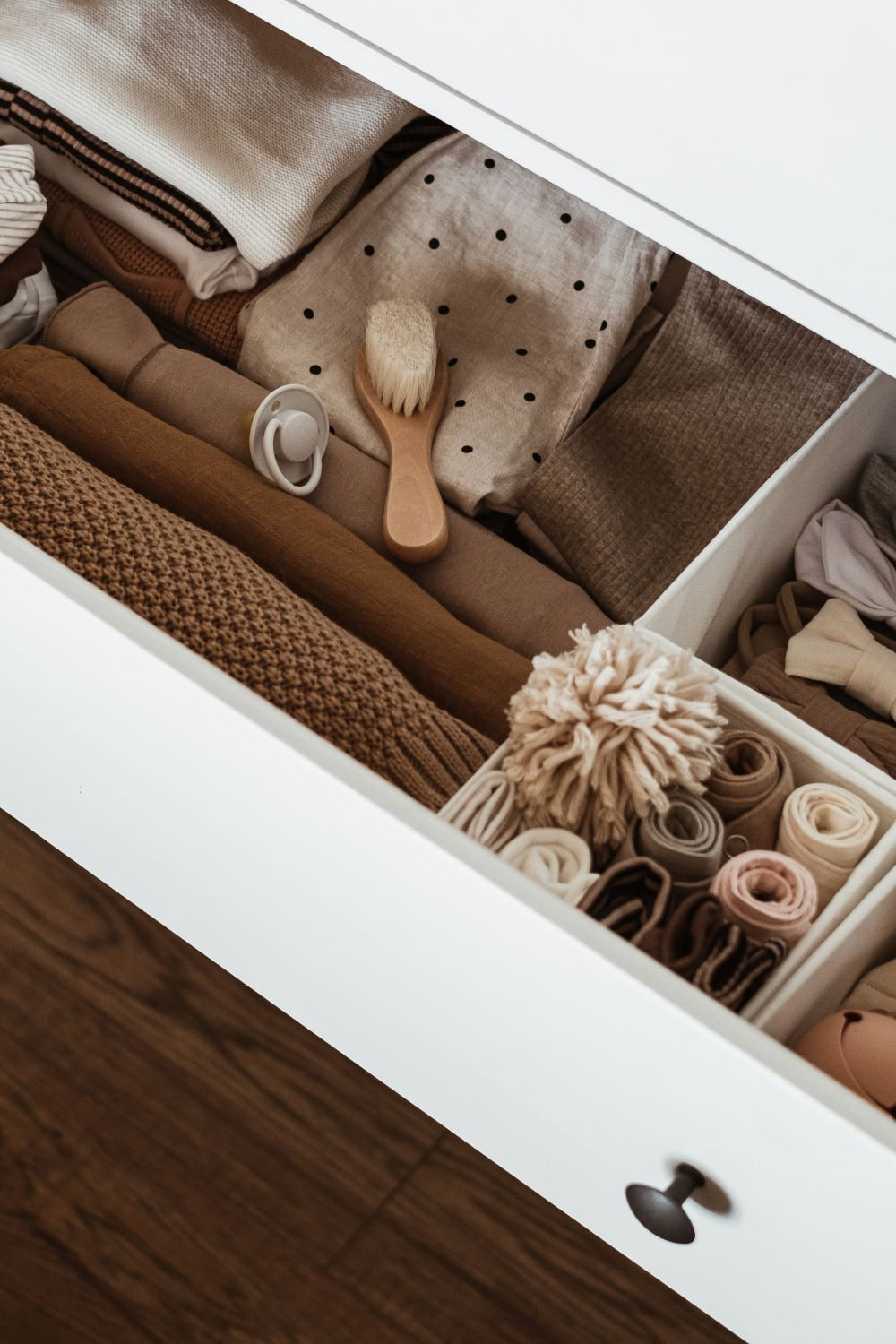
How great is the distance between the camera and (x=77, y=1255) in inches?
32.8

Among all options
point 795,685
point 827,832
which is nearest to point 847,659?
point 795,685

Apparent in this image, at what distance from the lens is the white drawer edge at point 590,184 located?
1.62ft

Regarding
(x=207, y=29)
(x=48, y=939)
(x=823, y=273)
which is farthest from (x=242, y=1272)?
(x=207, y=29)

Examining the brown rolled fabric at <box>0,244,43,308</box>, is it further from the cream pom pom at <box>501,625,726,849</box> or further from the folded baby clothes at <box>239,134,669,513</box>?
the cream pom pom at <box>501,625,726,849</box>

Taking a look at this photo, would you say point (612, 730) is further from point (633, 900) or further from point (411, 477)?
point (411, 477)

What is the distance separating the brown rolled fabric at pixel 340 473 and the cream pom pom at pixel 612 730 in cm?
16

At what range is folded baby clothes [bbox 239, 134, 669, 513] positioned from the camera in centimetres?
76

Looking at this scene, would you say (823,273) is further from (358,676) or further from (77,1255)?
(77,1255)

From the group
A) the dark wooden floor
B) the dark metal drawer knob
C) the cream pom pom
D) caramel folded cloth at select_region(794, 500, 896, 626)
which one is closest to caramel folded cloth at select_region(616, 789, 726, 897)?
the cream pom pom

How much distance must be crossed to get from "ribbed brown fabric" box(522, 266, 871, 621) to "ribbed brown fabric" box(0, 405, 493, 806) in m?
0.17

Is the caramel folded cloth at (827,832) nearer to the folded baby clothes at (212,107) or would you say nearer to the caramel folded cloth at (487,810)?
the caramel folded cloth at (487,810)

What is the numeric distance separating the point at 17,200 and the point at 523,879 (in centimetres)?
53

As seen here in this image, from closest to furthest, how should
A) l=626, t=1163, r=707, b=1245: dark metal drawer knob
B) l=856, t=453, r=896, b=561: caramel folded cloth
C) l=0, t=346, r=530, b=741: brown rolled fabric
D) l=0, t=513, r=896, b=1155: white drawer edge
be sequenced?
l=0, t=513, r=896, b=1155: white drawer edge < l=626, t=1163, r=707, b=1245: dark metal drawer knob < l=0, t=346, r=530, b=741: brown rolled fabric < l=856, t=453, r=896, b=561: caramel folded cloth

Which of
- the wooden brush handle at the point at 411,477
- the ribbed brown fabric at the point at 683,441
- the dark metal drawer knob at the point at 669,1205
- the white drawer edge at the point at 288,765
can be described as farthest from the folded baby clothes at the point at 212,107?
the dark metal drawer knob at the point at 669,1205
